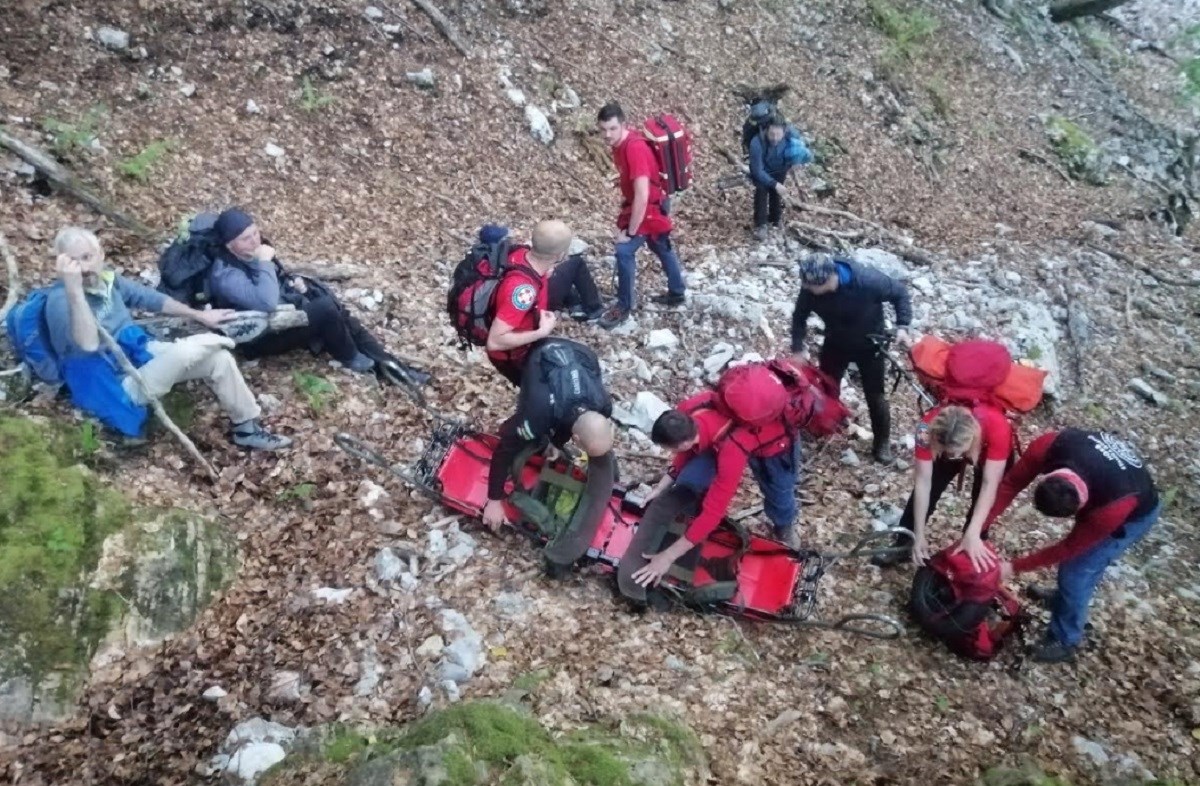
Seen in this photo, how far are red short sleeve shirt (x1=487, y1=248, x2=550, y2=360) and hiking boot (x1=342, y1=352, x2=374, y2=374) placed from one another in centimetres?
192

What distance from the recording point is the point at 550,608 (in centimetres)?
530

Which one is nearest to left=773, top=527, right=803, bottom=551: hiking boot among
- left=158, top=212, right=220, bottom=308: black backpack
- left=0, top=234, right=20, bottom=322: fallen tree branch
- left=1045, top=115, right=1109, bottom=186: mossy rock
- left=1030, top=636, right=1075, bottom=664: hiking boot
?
left=1030, top=636, right=1075, bottom=664: hiking boot

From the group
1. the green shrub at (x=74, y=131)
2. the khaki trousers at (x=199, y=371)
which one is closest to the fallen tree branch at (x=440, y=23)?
the green shrub at (x=74, y=131)

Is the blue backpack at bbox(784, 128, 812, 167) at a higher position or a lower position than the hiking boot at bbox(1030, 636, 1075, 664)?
higher

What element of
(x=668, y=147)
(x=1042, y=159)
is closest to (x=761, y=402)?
(x=668, y=147)

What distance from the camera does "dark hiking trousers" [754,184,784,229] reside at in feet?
Result: 33.4

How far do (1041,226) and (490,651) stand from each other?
10313 mm

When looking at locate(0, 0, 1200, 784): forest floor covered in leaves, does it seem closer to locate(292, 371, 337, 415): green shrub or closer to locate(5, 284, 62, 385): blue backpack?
locate(292, 371, 337, 415): green shrub

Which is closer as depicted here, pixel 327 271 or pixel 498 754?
pixel 498 754

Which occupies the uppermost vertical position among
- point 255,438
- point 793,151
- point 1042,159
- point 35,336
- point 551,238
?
point 1042,159

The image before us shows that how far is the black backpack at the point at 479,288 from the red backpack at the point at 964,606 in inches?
122

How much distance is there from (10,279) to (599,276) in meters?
5.29

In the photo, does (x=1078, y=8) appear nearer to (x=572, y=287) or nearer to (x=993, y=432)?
(x=572, y=287)

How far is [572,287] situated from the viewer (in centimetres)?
826
